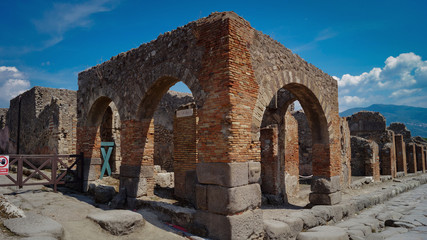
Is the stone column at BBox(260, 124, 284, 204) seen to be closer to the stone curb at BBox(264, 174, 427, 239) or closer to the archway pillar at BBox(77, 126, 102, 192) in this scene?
the stone curb at BBox(264, 174, 427, 239)

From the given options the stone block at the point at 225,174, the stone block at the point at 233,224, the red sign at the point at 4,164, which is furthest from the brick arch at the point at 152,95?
the red sign at the point at 4,164

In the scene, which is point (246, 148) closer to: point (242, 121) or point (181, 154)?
point (242, 121)

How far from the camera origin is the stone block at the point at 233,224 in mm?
5160

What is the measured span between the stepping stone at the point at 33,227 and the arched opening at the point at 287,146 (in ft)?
22.5

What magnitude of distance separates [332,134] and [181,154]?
5.14 meters

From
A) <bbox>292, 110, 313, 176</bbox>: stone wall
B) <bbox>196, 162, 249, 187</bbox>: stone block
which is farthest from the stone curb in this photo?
<bbox>292, 110, 313, 176</bbox>: stone wall

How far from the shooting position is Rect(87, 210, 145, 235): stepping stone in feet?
15.8

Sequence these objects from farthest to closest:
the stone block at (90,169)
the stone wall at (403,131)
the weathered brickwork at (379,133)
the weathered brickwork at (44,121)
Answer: the stone wall at (403,131)
the weathered brickwork at (379,133)
the weathered brickwork at (44,121)
the stone block at (90,169)

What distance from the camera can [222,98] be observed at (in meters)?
5.58

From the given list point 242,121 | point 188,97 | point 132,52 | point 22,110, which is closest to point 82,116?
point 132,52

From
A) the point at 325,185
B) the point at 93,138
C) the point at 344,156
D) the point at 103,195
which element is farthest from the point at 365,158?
the point at 93,138

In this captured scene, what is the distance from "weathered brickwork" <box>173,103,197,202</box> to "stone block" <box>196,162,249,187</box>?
2.89m

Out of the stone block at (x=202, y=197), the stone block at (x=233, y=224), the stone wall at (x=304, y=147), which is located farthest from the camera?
the stone wall at (x=304, y=147)

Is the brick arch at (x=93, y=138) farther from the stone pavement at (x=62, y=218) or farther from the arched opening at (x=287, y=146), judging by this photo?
the arched opening at (x=287, y=146)
